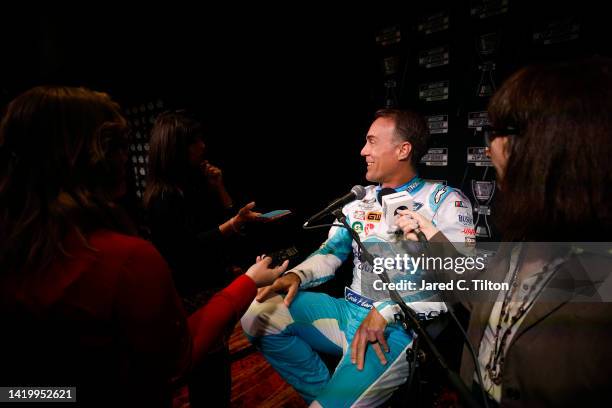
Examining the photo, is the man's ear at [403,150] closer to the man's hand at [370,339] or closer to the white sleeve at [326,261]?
the white sleeve at [326,261]

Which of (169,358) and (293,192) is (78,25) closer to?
(293,192)

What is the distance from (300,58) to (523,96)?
7.87 ft

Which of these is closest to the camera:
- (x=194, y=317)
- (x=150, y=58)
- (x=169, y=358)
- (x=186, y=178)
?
(x=169, y=358)

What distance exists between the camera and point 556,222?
0.91 meters

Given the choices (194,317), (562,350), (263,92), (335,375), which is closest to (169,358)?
(194,317)

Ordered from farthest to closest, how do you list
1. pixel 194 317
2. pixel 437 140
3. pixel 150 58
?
pixel 150 58
pixel 437 140
pixel 194 317

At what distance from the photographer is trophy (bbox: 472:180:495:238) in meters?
2.58

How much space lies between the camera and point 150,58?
3.01 m

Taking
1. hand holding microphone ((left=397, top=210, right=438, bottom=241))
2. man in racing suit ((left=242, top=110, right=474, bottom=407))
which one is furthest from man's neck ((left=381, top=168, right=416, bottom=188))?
hand holding microphone ((left=397, top=210, right=438, bottom=241))

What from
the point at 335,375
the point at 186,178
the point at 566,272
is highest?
the point at 186,178

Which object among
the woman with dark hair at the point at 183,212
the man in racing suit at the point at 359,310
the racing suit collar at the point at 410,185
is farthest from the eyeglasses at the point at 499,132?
the woman with dark hair at the point at 183,212

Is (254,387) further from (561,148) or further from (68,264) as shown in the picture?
(561,148)

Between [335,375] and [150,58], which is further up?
[150,58]

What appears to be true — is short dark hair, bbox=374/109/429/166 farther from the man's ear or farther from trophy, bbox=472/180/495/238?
trophy, bbox=472/180/495/238
